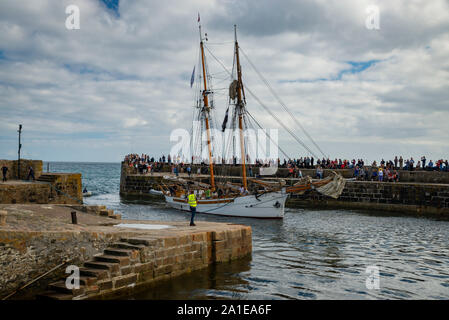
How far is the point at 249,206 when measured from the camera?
2880 cm

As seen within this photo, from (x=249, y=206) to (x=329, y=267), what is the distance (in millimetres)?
15937

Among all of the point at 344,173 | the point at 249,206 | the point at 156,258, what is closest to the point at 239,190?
the point at 249,206

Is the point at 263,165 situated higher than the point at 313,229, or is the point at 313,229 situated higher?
the point at 263,165

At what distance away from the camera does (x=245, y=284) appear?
1073 cm

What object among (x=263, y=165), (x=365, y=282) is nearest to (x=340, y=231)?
(x=365, y=282)

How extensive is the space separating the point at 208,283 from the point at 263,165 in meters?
35.4

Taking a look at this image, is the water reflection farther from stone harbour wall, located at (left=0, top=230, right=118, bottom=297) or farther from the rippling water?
stone harbour wall, located at (left=0, top=230, right=118, bottom=297)

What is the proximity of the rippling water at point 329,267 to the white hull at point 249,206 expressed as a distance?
185 inches

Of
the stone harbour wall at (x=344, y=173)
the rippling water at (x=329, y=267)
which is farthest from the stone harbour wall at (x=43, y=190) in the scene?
the stone harbour wall at (x=344, y=173)

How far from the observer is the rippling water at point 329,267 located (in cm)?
1015

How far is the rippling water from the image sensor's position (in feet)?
33.3

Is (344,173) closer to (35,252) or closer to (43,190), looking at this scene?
(43,190)

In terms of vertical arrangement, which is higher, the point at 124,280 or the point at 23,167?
the point at 23,167
